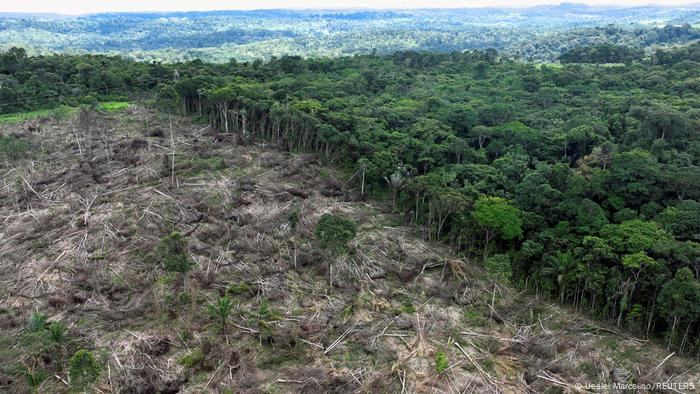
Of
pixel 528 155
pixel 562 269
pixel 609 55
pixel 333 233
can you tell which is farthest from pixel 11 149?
pixel 609 55

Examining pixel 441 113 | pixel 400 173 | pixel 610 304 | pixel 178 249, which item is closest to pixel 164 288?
pixel 178 249

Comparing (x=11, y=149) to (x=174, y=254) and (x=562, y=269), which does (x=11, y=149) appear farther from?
(x=562, y=269)

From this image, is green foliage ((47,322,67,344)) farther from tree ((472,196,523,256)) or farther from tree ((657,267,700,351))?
tree ((657,267,700,351))

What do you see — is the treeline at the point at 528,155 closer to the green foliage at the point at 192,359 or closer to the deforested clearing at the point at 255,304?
the deforested clearing at the point at 255,304

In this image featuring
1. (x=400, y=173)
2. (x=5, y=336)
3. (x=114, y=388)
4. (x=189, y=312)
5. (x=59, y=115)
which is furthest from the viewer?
(x=59, y=115)

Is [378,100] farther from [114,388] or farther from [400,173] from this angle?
[114,388]

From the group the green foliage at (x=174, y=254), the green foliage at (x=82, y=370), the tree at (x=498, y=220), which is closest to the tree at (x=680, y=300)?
the tree at (x=498, y=220)
